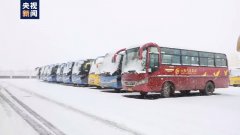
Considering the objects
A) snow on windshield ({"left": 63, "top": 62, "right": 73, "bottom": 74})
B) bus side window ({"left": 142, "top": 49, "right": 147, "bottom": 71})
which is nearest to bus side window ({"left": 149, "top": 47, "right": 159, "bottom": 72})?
bus side window ({"left": 142, "top": 49, "right": 147, "bottom": 71})

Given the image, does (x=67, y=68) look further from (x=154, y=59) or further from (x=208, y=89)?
(x=154, y=59)

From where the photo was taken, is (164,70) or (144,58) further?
(164,70)

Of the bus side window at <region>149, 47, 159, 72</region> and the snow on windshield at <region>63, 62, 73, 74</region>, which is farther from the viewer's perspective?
the snow on windshield at <region>63, 62, 73, 74</region>

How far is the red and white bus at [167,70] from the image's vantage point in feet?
51.6

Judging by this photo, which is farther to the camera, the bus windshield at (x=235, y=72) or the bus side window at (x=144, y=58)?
the bus windshield at (x=235, y=72)

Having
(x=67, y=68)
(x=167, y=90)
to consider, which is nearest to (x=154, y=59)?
(x=167, y=90)

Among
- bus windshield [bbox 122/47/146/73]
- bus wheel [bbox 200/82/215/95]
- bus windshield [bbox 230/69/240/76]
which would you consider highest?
bus windshield [bbox 122/47/146/73]

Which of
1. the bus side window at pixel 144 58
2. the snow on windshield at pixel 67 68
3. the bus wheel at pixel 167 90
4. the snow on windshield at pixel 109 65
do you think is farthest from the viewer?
the snow on windshield at pixel 67 68

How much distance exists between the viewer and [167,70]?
1642 cm

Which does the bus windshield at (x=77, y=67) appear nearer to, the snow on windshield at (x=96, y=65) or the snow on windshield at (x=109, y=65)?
Answer: the snow on windshield at (x=96, y=65)

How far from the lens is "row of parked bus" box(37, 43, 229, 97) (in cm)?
1577

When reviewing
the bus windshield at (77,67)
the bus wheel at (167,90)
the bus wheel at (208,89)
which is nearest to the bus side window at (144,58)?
the bus wheel at (167,90)

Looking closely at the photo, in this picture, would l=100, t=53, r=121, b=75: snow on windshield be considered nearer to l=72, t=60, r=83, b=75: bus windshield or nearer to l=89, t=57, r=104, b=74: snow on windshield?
l=89, t=57, r=104, b=74: snow on windshield

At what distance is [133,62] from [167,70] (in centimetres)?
169
